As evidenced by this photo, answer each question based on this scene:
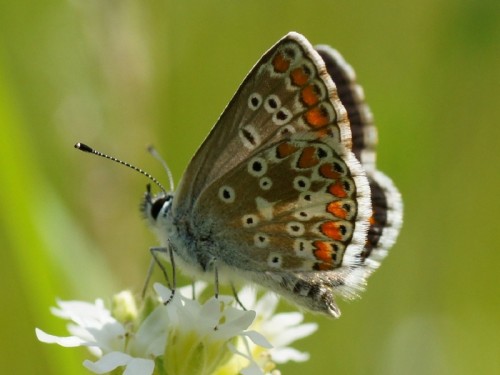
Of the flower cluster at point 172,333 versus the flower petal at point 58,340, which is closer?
the flower petal at point 58,340

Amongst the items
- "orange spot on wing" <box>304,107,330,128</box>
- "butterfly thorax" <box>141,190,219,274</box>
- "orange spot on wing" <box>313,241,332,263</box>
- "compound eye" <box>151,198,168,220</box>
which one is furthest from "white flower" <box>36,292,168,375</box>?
"orange spot on wing" <box>304,107,330,128</box>

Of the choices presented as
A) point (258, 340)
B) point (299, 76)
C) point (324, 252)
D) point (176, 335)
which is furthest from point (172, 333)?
point (299, 76)

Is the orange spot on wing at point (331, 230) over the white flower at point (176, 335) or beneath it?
over

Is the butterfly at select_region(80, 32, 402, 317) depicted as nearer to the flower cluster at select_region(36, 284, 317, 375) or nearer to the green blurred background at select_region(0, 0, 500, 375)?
the flower cluster at select_region(36, 284, 317, 375)

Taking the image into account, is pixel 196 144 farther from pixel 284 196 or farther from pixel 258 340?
pixel 258 340

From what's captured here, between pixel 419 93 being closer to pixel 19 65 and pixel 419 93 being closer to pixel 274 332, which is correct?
pixel 274 332

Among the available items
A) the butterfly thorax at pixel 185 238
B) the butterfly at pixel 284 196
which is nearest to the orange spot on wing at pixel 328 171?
the butterfly at pixel 284 196

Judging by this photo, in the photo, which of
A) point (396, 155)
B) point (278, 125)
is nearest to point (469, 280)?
point (396, 155)

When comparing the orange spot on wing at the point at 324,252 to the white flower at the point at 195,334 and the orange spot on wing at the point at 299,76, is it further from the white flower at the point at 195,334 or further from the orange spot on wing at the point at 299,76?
the orange spot on wing at the point at 299,76
